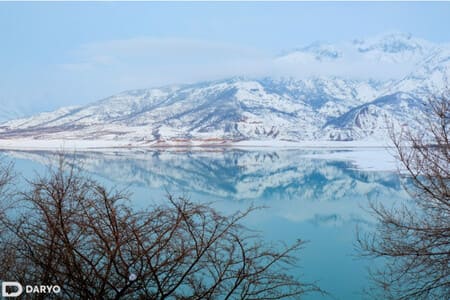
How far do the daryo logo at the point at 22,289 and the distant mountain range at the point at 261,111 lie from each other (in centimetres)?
902

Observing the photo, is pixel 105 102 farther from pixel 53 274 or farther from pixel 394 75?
pixel 53 274

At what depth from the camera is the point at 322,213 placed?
1251 centimetres

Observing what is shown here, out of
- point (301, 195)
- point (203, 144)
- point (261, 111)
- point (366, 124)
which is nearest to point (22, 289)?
point (301, 195)

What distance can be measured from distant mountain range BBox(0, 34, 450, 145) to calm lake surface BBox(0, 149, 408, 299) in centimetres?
361

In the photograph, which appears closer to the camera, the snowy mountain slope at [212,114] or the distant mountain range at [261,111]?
the distant mountain range at [261,111]

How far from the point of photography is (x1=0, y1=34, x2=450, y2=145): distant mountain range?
58.9 metres

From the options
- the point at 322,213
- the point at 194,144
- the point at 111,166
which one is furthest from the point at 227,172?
the point at 194,144

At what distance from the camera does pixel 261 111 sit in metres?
84.5

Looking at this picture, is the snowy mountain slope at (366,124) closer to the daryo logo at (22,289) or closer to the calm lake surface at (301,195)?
the calm lake surface at (301,195)

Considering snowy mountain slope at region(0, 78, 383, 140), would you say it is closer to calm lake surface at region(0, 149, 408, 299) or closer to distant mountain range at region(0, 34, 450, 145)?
distant mountain range at region(0, 34, 450, 145)

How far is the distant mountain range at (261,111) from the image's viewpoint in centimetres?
5894

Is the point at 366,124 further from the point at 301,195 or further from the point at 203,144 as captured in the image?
the point at 301,195

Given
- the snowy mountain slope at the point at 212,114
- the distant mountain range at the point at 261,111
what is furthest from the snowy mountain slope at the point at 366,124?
the snowy mountain slope at the point at 212,114

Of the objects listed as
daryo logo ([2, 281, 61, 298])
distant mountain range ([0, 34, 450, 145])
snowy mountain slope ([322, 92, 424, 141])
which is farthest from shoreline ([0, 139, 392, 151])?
daryo logo ([2, 281, 61, 298])
